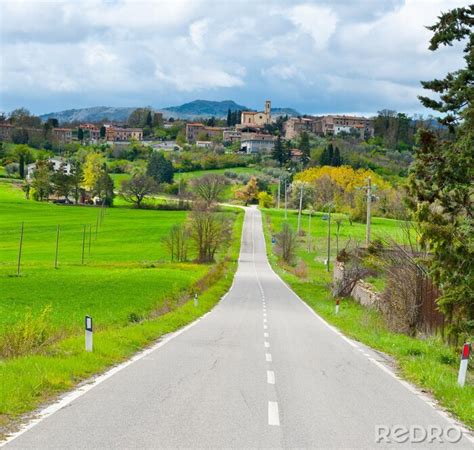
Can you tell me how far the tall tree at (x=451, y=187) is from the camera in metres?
16.2

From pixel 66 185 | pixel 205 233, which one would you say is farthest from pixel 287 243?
pixel 66 185

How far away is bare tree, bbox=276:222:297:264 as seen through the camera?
81.4m

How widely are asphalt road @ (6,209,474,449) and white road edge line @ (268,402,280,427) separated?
0.04 ft

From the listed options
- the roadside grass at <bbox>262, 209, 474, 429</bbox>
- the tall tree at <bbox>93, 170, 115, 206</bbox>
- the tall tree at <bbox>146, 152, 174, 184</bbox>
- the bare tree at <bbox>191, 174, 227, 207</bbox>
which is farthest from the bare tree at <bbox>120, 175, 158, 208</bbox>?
the roadside grass at <bbox>262, 209, 474, 429</bbox>

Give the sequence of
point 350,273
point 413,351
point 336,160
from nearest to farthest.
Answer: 1. point 413,351
2. point 350,273
3. point 336,160

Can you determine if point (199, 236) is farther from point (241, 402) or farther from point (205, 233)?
point (241, 402)

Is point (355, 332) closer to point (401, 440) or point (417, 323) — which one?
point (417, 323)

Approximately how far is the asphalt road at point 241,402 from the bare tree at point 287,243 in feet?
207

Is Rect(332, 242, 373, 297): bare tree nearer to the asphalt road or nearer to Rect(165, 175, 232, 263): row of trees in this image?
the asphalt road

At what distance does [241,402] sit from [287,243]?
239ft

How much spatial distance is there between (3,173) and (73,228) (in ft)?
261

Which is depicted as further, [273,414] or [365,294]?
[365,294]

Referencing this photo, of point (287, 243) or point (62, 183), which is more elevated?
point (62, 183)

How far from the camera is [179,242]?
80.4m
